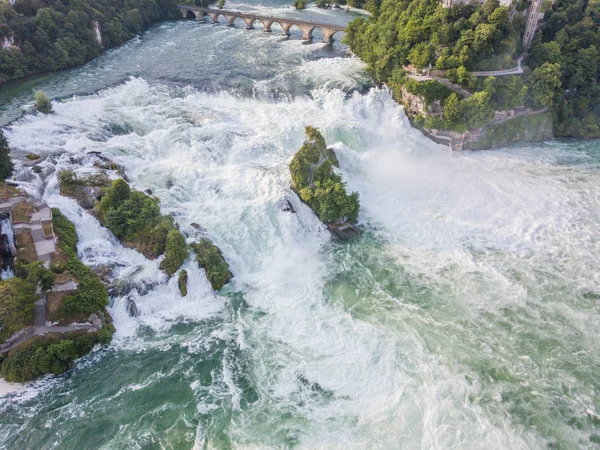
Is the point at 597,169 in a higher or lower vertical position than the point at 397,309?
higher

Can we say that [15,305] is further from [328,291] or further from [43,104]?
[43,104]

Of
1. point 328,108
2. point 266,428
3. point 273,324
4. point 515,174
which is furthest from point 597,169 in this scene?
point 266,428

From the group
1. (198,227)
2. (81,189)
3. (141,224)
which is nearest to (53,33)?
(81,189)

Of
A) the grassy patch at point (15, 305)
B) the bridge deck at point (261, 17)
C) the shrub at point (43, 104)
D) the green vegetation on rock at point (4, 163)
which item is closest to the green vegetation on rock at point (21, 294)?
the grassy patch at point (15, 305)

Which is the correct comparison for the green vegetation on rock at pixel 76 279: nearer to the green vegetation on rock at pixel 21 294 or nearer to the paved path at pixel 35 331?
the paved path at pixel 35 331

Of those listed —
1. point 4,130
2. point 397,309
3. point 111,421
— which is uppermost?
point 4,130

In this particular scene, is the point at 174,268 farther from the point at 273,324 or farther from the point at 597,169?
the point at 597,169

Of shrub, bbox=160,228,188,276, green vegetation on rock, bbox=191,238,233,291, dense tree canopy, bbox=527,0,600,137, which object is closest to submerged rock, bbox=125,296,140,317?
shrub, bbox=160,228,188,276
